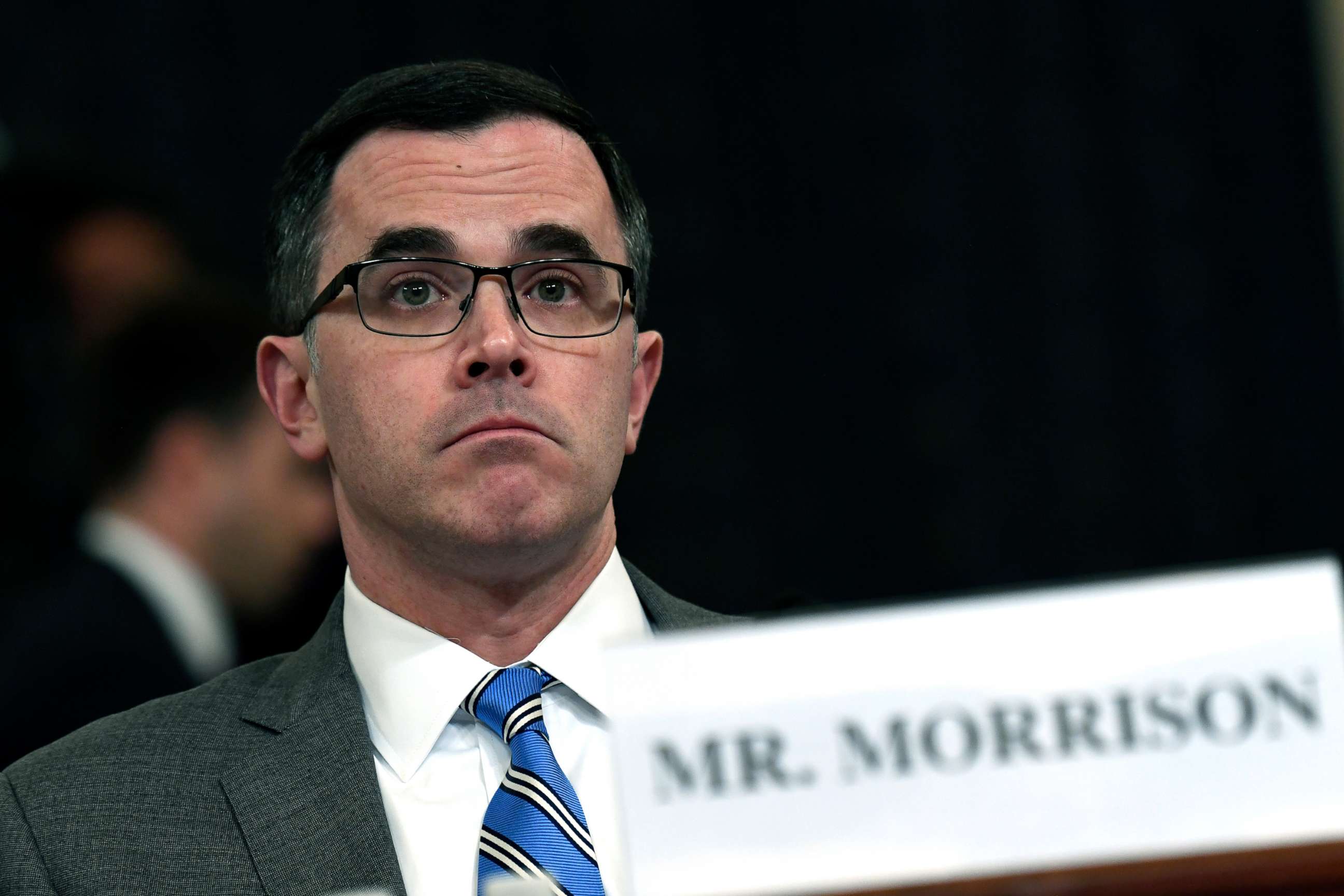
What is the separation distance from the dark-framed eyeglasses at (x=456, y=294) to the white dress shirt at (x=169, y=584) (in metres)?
0.90

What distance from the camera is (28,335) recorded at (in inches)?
116

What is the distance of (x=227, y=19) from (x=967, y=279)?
4.94ft

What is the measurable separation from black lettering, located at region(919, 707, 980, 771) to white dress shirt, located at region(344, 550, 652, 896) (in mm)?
581

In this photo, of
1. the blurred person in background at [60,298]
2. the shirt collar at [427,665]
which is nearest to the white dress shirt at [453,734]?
the shirt collar at [427,665]

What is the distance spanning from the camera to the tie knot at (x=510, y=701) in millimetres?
1594

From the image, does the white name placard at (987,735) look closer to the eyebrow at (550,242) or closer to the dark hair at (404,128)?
the eyebrow at (550,242)

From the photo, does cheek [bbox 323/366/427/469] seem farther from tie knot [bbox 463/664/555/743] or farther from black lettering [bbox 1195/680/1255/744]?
black lettering [bbox 1195/680/1255/744]

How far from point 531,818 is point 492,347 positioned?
1.54ft

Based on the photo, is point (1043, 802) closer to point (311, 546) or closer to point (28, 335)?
point (311, 546)

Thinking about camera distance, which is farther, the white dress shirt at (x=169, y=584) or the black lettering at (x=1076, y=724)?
the white dress shirt at (x=169, y=584)

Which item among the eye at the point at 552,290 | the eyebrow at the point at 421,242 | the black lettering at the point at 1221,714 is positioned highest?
the eyebrow at the point at 421,242

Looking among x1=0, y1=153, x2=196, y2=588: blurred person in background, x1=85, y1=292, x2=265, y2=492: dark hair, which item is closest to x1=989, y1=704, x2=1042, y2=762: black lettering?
x1=85, y1=292, x2=265, y2=492: dark hair

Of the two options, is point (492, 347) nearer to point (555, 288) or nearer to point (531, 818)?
point (555, 288)

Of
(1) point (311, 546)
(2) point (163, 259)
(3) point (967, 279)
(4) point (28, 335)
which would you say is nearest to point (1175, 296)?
(3) point (967, 279)
